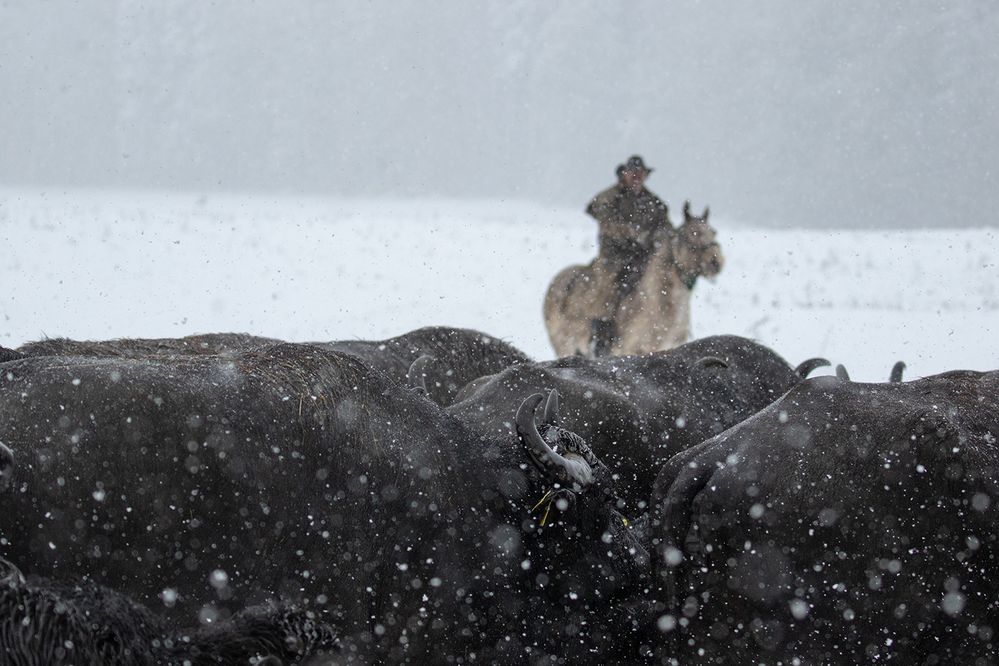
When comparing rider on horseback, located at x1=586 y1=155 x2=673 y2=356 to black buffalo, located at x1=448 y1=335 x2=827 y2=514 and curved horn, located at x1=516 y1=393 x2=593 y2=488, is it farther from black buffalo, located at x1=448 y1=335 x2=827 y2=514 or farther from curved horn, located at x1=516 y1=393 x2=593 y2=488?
curved horn, located at x1=516 y1=393 x2=593 y2=488

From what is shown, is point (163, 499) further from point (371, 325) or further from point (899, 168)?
point (899, 168)

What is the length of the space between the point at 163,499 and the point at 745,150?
58684mm

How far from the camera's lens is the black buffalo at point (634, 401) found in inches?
220

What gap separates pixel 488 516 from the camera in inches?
176

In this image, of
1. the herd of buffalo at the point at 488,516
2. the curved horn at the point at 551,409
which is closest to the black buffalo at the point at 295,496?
the herd of buffalo at the point at 488,516

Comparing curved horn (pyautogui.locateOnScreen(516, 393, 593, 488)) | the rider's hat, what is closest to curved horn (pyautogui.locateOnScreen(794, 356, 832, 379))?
curved horn (pyautogui.locateOnScreen(516, 393, 593, 488))

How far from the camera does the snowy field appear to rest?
14422 millimetres

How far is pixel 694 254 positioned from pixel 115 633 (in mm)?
9340

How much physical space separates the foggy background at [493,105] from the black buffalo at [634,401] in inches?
1961

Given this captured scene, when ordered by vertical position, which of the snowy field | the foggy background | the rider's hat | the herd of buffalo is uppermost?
the foggy background

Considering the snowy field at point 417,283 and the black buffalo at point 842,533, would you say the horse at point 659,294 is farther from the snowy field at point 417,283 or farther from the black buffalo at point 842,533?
the black buffalo at point 842,533

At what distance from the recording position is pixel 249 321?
15.8 metres

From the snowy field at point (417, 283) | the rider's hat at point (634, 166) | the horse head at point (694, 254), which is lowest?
the snowy field at point (417, 283)

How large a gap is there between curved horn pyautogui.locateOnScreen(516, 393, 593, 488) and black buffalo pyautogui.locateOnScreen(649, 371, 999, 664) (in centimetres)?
37
